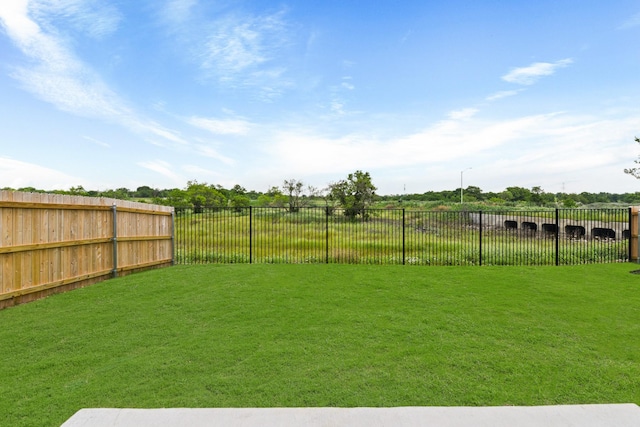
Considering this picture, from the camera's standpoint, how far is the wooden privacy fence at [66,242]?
17.6 ft

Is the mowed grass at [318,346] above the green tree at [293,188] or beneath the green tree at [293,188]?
beneath

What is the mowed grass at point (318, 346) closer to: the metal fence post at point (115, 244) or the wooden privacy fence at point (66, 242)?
the wooden privacy fence at point (66, 242)

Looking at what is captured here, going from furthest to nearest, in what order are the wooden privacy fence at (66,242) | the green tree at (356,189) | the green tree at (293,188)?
the green tree at (293,188)
the green tree at (356,189)
the wooden privacy fence at (66,242)

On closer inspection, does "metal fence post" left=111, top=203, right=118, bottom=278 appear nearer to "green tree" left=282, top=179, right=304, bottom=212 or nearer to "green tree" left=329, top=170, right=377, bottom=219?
"green tree" left=329, top=170, right=377, bottom=219

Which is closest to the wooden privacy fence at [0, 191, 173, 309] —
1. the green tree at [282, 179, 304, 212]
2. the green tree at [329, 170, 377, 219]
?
the green tree at [329, 170, 377, 219]

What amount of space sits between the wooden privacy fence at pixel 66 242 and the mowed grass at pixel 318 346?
0.44m

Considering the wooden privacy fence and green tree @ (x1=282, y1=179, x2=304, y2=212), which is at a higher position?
green tree @ (x1=282, y1=179, x2=304, y2=212)

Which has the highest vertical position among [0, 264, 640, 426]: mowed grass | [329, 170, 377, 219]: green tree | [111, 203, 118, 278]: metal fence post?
[329, 170, 377, 219]: green tree

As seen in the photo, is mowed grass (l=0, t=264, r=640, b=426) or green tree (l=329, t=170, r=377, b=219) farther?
green tree (l=329, t=170, r=377, b=219)

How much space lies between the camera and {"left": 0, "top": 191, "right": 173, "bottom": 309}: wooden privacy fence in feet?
17.6

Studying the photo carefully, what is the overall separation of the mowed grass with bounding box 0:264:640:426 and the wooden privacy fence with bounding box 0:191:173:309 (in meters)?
0.44

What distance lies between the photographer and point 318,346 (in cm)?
357

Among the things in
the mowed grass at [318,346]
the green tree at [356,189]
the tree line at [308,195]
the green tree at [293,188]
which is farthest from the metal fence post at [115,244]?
the green tree at [293,188]

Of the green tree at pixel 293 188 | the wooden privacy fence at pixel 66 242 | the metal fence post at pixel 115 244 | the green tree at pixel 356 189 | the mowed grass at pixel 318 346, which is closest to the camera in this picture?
the mowed grass at pixel 318 346
